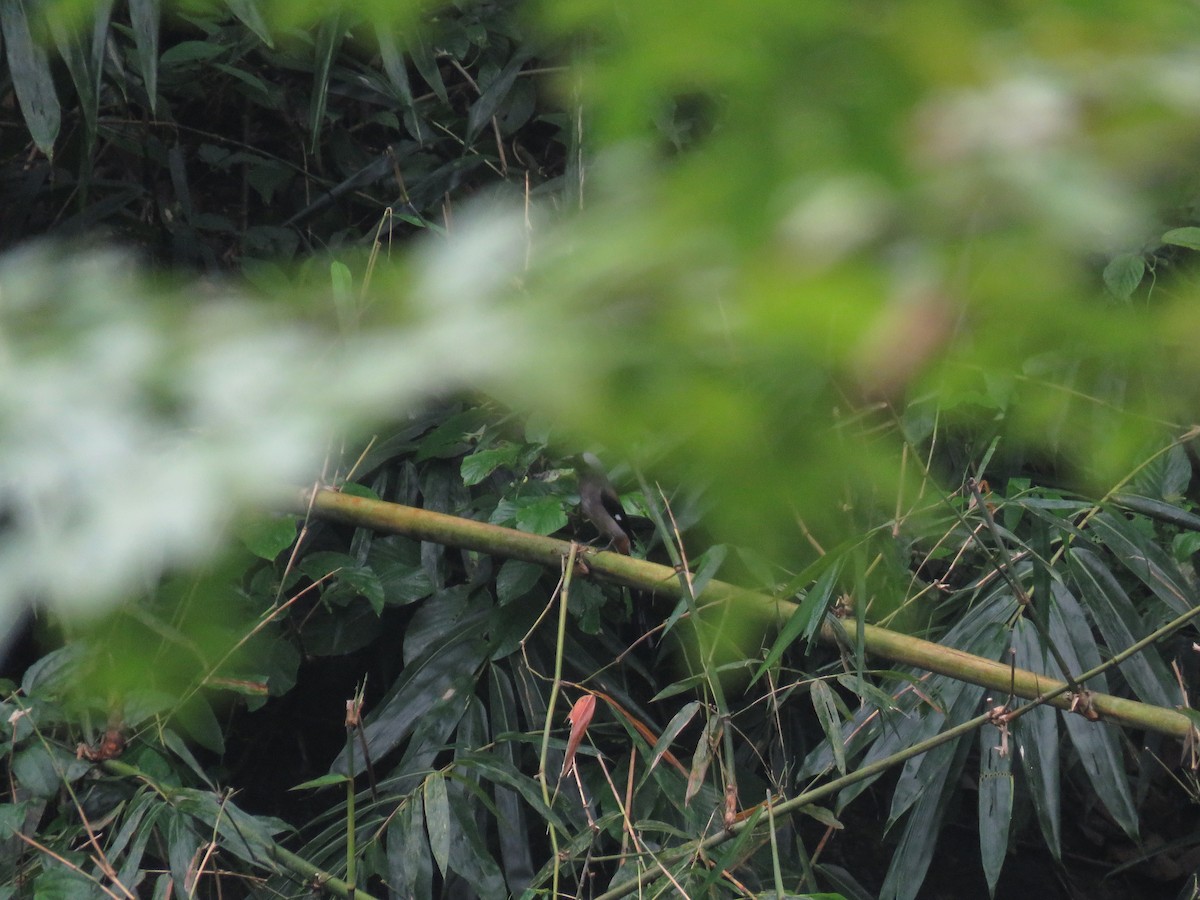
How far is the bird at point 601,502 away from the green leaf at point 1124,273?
2.25 feet

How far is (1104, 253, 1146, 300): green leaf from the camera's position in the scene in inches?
54.6

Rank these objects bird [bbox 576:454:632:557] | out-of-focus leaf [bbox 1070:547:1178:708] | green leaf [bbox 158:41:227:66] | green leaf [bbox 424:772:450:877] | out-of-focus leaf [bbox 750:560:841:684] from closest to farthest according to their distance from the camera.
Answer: out-of-focus leaf [bbox 750:560:841:684], green leaf [bbox 424:772:450:877], out-of-focus leaf [bbox 1070:547:1178:708], bird [bbox 576:454:632:557], green leaf [bbox 158:41:227:66]

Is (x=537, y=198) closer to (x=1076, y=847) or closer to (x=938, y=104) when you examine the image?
(x=938, y=104)

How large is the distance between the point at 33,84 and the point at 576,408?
4.13 ft

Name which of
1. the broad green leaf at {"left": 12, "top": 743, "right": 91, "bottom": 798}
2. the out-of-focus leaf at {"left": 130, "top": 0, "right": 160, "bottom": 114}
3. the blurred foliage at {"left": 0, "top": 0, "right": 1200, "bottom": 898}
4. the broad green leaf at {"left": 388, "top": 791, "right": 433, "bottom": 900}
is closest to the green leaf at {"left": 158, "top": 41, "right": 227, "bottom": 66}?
the blurred foliage at {"left": 0, "top": 0, "right": 1200, "bottom": 898}

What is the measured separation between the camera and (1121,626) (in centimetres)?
127

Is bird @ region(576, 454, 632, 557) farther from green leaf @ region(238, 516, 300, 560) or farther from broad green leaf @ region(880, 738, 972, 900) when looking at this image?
broad green leaf @ region(880, 738, 972, 900)

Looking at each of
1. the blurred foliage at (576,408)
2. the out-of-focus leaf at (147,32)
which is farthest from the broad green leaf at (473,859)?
the out-of-focus leaf at (147,32)

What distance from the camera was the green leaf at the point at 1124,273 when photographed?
139 centimetres

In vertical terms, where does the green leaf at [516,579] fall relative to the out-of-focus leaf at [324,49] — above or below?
below

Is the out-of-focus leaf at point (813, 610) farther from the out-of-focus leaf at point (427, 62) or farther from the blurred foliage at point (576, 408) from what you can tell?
the out-of-focus leaf at point (427, 62)

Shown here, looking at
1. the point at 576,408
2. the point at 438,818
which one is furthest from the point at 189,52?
the point at 576,408

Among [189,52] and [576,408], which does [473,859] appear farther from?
[189,52]

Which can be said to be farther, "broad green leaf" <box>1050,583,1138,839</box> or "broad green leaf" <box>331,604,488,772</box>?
"broad green leaf" <box>331,604,488,772</box>
